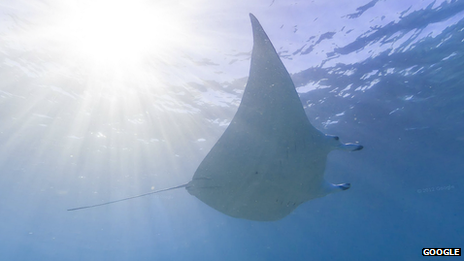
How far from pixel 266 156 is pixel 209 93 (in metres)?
8.42

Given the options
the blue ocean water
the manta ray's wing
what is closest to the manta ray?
the manta ray's wing

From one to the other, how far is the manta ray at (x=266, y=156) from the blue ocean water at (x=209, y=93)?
5.26 m

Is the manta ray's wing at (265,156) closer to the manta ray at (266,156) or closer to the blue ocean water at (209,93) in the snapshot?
the manta ray at (266,156)

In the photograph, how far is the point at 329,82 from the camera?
424 inches

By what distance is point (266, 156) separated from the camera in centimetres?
348

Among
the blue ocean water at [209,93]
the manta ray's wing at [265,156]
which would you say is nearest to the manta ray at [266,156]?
the manta ray's wing at [265,156]

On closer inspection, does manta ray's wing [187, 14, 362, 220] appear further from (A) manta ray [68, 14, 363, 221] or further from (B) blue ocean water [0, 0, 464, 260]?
(B) blue ocean water [0, 0, 464, 260]

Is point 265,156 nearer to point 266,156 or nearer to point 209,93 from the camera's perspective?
point 266,156

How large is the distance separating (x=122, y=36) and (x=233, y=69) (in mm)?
4203

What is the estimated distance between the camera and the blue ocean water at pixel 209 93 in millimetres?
7781

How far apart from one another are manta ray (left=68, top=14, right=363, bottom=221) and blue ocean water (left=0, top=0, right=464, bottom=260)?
5.26 metres

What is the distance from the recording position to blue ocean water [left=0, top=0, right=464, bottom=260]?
7.78 meters

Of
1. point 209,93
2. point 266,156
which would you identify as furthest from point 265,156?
point 209,93

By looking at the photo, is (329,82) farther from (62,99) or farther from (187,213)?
(187,213)
